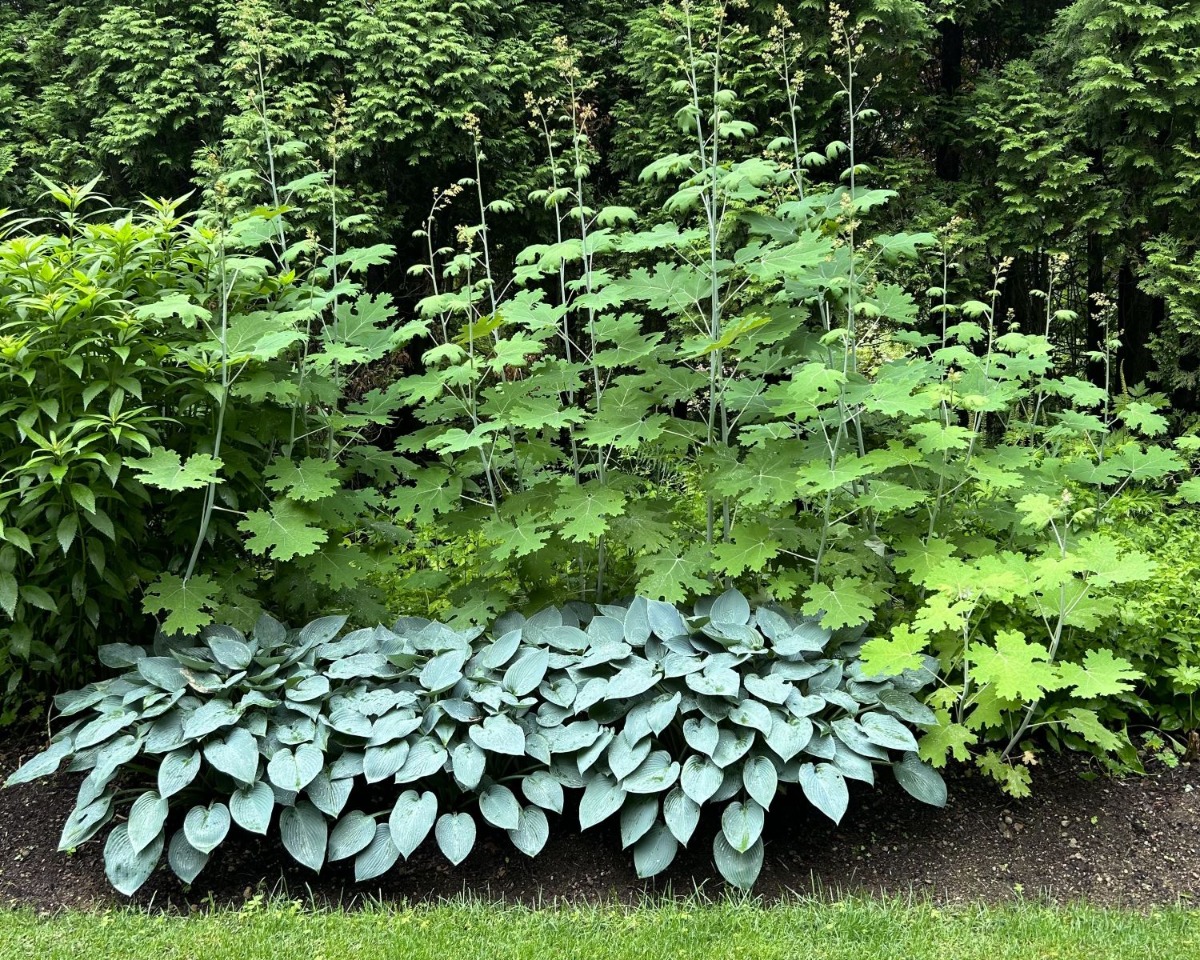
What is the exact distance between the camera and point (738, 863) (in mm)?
2676

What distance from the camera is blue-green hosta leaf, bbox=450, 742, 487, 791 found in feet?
8.82

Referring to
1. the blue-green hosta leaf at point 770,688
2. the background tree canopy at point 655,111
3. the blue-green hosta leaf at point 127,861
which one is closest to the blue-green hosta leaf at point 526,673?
the blue-green hosta leaf at point 770,688

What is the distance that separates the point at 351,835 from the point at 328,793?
0.48 feet

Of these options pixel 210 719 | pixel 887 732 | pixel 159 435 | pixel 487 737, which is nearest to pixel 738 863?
pixel 887 732

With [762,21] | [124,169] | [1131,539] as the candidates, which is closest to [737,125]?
[1131,539]

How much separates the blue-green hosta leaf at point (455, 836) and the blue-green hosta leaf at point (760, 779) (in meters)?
0.83

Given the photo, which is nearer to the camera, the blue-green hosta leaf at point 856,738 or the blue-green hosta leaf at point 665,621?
the blue-green hosta leaf at point 856,738

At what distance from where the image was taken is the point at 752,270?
3.16 metres

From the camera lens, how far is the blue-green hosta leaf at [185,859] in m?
2.67

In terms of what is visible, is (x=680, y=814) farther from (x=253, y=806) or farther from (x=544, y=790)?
(x=253, y=806)

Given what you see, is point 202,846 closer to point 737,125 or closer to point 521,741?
point 521,741

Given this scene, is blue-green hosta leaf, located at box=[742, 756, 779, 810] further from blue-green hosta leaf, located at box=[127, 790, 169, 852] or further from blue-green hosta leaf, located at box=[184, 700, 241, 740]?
blue-green hosta leaf, located at box=[127, 790, 169, 852]

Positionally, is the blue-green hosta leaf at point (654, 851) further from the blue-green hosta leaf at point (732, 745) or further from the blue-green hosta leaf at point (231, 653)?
the blue-green hosta leaf at point (231, 653)

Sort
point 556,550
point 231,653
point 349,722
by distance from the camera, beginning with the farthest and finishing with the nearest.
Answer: point 556,550 → point 231,653 → point 349,722
